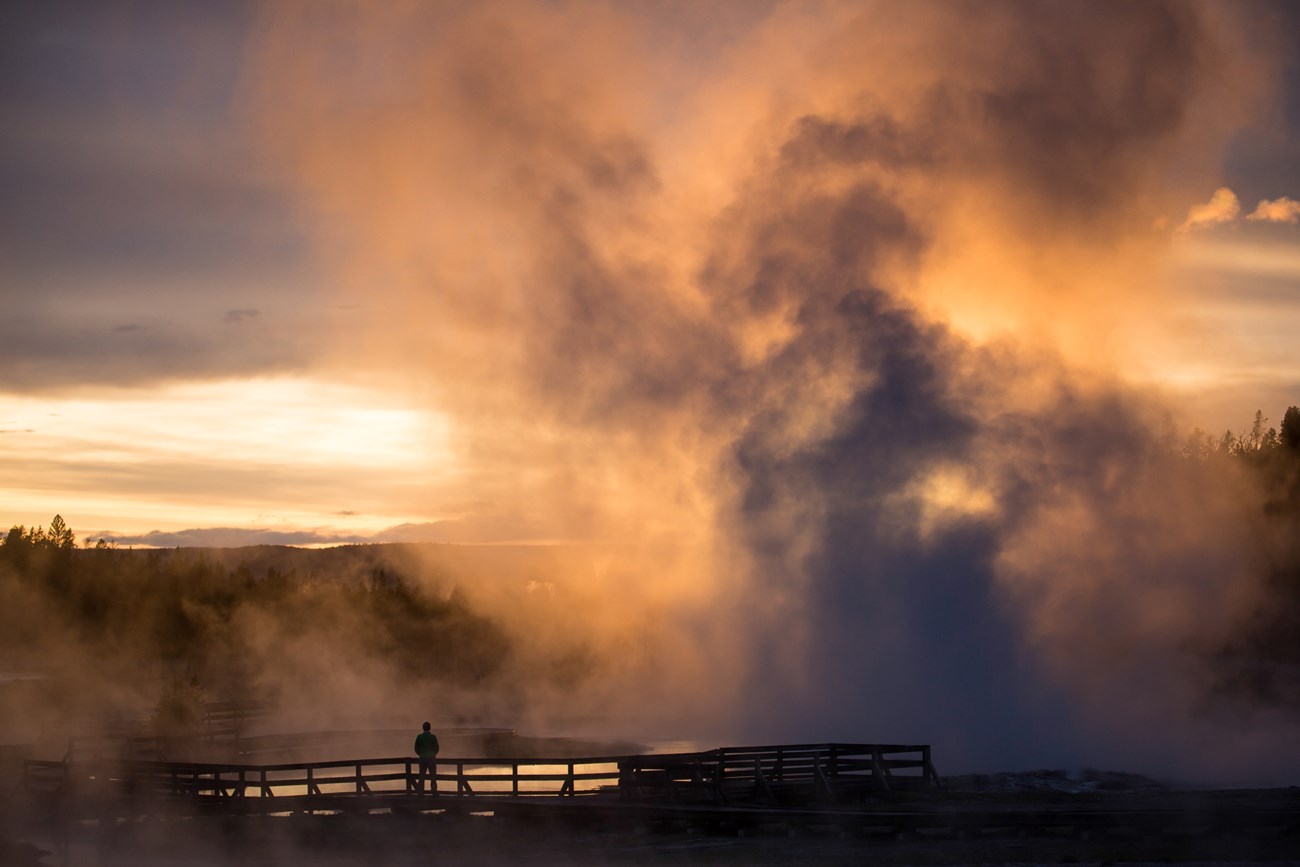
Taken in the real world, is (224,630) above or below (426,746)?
above

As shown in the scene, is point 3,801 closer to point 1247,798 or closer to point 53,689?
point 1247,798

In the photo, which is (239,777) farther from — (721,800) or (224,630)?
(224,630)

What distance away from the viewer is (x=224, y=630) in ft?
264

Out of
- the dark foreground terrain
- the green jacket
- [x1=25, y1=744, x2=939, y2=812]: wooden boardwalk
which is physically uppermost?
the green jacket

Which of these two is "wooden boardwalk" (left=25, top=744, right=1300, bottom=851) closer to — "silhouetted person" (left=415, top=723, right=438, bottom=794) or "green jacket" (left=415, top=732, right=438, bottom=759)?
"silhouetted person" (left=415, top=723, right=438, bottom=794)

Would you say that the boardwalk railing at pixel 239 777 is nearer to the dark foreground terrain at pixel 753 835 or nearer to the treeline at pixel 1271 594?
the dark foreground terrain at pixel 753 835

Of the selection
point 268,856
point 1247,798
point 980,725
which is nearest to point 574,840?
point 268,856

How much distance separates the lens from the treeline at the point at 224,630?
6316 centimetres

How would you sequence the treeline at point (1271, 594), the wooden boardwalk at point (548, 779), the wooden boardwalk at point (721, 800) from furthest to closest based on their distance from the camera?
the treeline at point (1271, 594), the wooden boardwalk at point (548, 779), the wooden boardwalk at point (721, 800)

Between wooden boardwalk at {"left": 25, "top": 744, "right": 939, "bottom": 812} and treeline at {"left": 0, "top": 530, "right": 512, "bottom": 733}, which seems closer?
wooden boardwalk at {"left": 25, "top": 744, "right": 939, "bottom": 812}

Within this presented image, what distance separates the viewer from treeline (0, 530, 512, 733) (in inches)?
2486

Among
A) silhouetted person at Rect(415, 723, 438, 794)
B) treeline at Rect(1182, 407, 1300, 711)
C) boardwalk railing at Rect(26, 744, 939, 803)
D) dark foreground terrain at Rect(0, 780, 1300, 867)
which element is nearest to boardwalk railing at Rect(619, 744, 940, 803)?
boardwalk railing at Rect(26, 744, 939, 803)

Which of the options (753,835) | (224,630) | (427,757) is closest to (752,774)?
(753,835)

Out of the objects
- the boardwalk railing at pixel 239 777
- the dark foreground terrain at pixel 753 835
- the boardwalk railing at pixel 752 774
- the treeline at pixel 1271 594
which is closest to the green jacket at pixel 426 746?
the boardwalk railing at pixel 239 777
